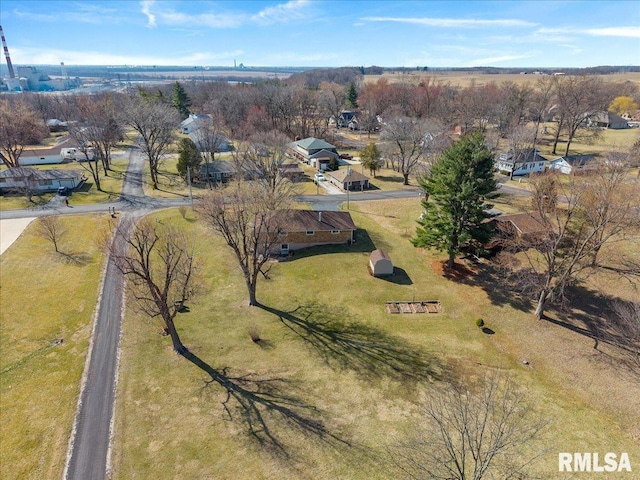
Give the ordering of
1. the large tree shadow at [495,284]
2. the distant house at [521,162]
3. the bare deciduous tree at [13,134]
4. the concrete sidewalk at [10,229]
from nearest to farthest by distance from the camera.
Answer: the large tree shadow at [495,284] < the concrete sidewalk at [10,229] < the bare deciduous tree at [13,134] < the distant house at [521,162]

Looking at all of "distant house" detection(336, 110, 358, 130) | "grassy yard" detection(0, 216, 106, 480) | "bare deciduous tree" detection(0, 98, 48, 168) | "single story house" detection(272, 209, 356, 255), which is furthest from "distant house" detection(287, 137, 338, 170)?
"bare deciduous tree" detection(0, 98, 48, 168)

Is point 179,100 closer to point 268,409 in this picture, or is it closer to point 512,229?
point 512,229

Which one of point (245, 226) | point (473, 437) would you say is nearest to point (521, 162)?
point (245, 226)

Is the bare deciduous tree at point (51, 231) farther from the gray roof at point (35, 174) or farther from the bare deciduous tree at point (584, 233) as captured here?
the bare deciduous tree at point (584, 233)

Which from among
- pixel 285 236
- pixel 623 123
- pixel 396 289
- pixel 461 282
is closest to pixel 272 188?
pixel 285 236

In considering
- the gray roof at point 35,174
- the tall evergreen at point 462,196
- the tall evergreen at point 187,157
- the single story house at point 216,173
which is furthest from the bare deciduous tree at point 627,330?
the gray roof at point 35,174

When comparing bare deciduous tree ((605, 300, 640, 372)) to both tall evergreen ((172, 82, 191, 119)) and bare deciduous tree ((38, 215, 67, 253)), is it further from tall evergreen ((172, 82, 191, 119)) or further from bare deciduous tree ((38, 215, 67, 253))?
tall evergreen ((172, 82, 191, 119))

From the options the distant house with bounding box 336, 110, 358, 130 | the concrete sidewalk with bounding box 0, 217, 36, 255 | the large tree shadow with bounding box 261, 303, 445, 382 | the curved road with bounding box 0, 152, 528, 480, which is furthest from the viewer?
the distant house with bounding box 336, 110, 358, 130
